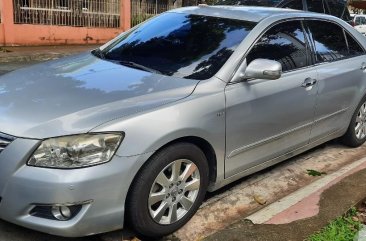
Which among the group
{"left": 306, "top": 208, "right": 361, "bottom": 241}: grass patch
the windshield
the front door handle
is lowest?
{"left": 306, "top": 208, "right": 361, "bottom": 241}: grass patch

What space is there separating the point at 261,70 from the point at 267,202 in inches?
44.5

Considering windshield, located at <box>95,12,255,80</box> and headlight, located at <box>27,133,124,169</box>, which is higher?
windshield, located at <box>95,12,255,80</box>

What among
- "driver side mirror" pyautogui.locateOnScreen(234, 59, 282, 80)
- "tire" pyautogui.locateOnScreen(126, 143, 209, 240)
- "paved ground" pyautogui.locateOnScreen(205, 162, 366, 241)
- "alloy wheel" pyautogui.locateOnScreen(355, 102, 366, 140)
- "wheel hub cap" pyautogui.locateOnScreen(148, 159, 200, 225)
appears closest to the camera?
"tire" pyautogui.locateOnScreen(126, 143, 209, 240)

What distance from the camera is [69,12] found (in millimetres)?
15883

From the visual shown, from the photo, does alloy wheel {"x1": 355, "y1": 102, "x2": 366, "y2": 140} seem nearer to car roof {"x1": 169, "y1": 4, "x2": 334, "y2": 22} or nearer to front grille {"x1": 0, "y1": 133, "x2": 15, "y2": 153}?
car roof {"x1": 169, "y1": 4, "x2": 334, "y2": 22}

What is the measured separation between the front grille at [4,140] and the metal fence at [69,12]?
12.4 meters

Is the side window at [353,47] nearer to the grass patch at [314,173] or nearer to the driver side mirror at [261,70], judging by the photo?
the grass patch at [314,173]

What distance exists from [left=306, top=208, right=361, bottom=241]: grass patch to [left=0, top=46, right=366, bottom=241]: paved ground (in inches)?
2.7

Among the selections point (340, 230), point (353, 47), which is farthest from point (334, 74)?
point (340, 230)

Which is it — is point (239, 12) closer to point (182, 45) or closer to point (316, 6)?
point (182, 45)

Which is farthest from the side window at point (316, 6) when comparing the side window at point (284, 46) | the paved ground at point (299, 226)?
the paved ground at point (299, 226)

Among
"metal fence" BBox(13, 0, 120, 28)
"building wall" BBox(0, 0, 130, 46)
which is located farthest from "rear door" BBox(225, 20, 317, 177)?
"metal fence" BBox(13, 0, 120, 28)

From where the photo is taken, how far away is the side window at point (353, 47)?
17.9 ft

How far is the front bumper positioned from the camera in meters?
2.94
